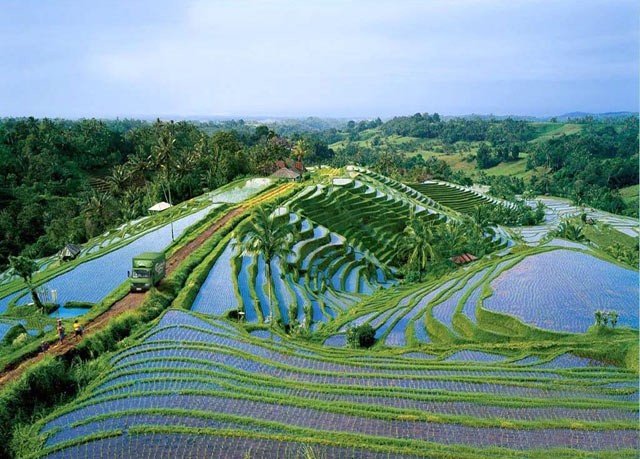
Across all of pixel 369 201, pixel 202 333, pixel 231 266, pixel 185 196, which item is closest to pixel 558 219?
pixel 369 201

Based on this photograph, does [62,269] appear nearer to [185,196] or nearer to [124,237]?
[124,237]

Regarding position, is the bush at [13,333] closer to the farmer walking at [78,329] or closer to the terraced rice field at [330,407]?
the farmer walking at [78,329]

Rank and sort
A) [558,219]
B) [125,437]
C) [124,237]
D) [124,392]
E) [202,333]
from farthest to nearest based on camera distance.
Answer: [558,219] → [124,237] → [202,333] → [124,392] → [125,437]

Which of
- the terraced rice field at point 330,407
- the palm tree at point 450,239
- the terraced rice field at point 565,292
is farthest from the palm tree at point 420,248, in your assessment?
the terraced rice field at point 330,407

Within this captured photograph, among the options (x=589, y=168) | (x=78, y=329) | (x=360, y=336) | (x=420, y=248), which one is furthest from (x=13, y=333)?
(x=589, y=168)

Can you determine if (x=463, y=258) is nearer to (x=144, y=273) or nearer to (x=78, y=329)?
(x=144, y=273)

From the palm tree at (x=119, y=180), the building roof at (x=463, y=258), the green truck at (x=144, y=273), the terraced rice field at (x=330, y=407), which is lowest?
the building roof at (x=463, y=258)
